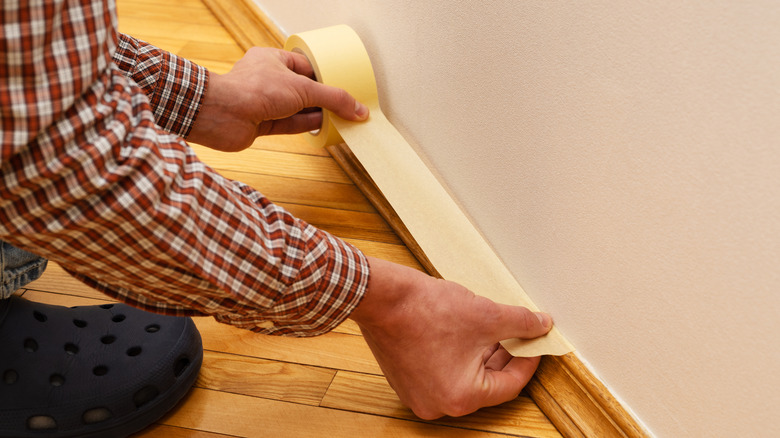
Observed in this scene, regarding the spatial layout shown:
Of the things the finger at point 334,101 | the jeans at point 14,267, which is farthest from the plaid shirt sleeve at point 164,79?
the jeans at point 14,267

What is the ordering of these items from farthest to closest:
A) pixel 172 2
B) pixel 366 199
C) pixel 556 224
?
pixel 172 2 < pixel 366 199 < pixel 556 224

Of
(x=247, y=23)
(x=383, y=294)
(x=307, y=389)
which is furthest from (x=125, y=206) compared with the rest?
(x=247, y=23)

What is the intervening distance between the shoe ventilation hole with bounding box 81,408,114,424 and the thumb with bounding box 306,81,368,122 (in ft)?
1.61

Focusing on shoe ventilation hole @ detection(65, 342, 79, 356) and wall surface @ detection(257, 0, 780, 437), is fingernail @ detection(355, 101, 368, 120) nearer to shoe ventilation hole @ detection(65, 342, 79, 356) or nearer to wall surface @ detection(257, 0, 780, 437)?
wall surface @ detection(257, 0, 780, 437)

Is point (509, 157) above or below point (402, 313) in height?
above

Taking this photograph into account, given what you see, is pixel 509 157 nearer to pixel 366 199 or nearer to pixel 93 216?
pixel 366 199

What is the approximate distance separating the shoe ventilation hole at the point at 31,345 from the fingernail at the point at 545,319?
1.80 feet

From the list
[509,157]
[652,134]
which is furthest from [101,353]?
[652,134]

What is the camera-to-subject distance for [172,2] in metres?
1.74

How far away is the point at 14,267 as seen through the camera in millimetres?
750

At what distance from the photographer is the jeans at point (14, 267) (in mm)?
733

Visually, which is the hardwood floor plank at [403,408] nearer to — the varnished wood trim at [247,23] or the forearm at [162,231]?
the forearm at [162,231]

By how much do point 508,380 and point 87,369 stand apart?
454mm

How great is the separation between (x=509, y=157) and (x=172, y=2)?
4.07 feet
